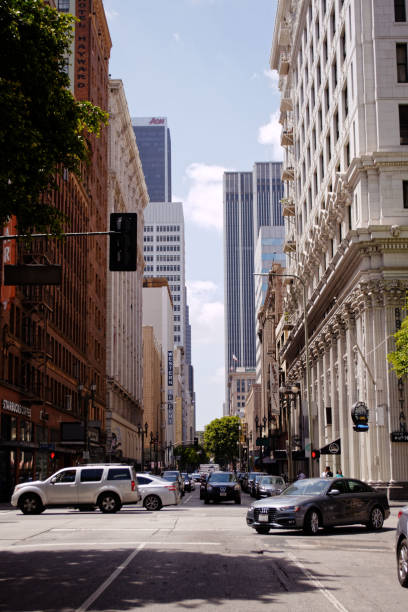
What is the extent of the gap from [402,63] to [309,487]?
3355cm

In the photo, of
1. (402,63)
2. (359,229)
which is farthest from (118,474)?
(402,63)

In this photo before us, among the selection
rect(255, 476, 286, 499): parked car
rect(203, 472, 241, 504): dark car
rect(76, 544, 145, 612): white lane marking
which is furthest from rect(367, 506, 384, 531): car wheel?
rect(203, 472, 241, 504): dark car

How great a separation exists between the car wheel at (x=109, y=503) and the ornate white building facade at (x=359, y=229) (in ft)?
55.9

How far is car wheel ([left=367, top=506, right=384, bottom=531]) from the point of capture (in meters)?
22.3

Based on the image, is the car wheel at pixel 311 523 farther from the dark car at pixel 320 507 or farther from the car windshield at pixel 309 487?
the car windshield at pixel 309 487

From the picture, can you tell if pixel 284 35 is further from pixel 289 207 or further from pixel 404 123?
pixel 404 123

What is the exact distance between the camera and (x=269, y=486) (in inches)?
1628

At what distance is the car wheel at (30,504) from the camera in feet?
101

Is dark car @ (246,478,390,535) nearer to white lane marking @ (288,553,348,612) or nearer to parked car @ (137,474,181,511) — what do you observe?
white lane marking @ (288,553,348,612)

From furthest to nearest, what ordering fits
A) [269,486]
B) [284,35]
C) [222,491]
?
1. [284,35]
2. [269,486]
3. [222,491]

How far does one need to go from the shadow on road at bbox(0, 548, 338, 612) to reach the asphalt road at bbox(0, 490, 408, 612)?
0.05 ft

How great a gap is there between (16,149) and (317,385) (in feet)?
165

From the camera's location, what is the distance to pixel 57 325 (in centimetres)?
6519

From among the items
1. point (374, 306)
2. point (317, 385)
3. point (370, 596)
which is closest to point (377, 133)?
point (374, 306)
